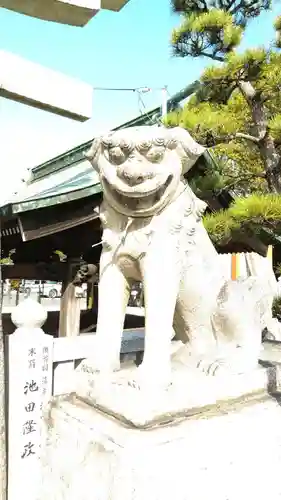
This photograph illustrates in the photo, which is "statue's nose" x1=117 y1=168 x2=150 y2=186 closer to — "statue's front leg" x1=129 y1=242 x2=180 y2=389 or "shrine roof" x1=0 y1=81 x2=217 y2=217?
"statue's front leg" x1=129 y1=242 x2=180 y2=389

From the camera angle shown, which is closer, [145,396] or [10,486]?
[145,396]

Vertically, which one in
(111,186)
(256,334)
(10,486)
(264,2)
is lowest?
(10,486)

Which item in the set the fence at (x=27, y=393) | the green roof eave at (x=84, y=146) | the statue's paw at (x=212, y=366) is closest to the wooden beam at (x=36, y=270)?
the green roof eave at (x=84, y=146)

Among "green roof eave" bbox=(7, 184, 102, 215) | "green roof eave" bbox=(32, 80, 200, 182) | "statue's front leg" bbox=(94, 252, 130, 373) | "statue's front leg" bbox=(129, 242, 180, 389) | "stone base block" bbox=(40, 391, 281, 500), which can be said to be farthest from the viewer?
"green roof eave" bbox=(32, 80, 200, 182)

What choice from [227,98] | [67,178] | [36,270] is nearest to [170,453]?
[67,178]

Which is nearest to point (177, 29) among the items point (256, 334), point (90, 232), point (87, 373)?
point (90, 232)

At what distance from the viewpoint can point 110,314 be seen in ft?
6.63

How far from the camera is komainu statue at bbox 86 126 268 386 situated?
1823 millimetres

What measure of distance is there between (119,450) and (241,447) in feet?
2.00

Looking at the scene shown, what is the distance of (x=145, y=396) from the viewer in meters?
1.79

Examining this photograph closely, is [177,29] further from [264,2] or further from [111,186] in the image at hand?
[111,186]

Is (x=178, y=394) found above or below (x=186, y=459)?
above

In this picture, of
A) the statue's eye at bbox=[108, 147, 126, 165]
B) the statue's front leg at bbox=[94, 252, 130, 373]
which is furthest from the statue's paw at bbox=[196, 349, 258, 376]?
the statue's eye at bbox=[108, 147, 126, 165]

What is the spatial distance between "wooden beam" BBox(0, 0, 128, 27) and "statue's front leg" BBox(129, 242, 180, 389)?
1076mm
